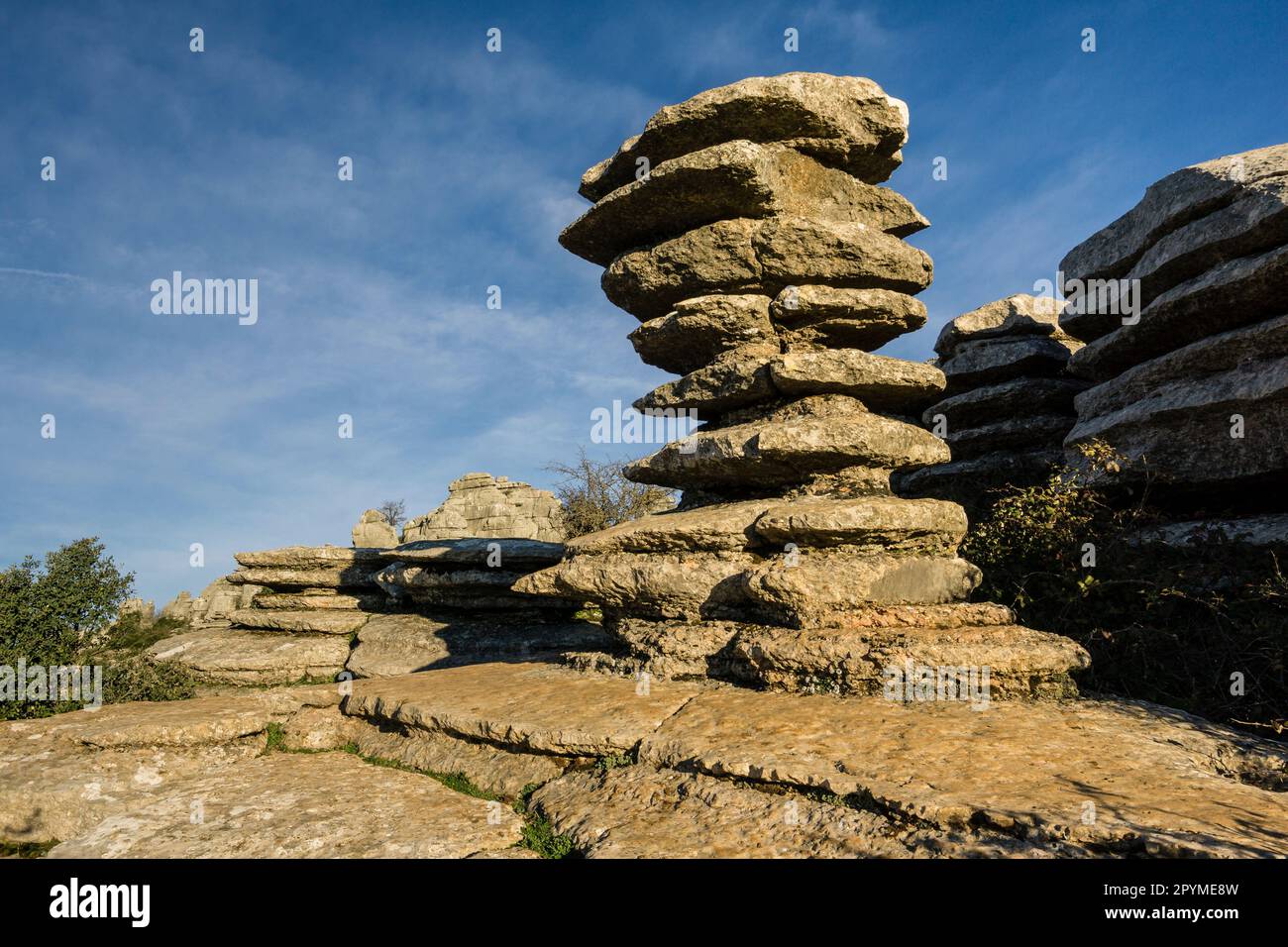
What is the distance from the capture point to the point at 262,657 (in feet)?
44.8

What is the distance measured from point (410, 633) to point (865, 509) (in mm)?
9301

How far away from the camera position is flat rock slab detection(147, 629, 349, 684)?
44.1ft

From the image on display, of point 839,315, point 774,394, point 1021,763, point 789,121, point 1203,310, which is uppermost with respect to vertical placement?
point 789,121

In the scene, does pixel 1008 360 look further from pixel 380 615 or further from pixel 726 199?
pixel 380 615

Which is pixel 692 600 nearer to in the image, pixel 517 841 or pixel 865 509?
pixel 865 509

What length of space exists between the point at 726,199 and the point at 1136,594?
706 cm

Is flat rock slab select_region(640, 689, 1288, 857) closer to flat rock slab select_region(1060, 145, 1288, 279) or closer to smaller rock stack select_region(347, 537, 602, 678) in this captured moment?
smaller rock stack select_region(347, 537, 602, 678)

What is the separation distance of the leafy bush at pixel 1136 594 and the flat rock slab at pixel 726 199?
4.63 meters

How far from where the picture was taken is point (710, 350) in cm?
→ 1011

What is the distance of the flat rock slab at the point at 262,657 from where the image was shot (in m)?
13.4

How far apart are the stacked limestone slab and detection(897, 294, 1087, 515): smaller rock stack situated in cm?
167

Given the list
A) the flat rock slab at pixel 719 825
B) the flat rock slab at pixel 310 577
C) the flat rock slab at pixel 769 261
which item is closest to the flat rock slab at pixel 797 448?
the flat rock slab at pixel 769 261

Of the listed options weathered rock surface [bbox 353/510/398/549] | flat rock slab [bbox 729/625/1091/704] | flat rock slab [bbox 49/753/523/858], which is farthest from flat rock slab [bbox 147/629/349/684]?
weathered rock surface [bbox 353/510/398/549]

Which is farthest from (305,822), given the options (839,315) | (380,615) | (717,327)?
(380,615)
